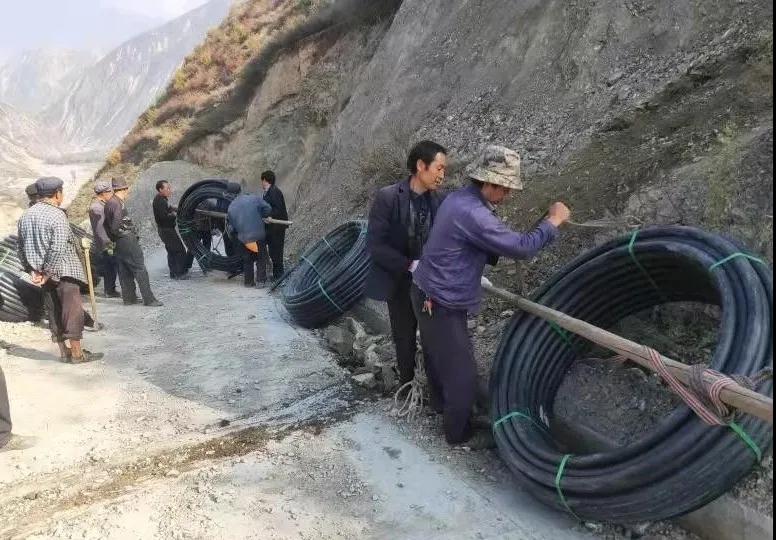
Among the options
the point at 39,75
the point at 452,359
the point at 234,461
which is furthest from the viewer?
the point at 39,75

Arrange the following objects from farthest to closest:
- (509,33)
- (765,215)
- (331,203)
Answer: (331,203) → (509,33) → (765,215)

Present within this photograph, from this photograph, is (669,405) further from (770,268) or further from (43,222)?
(43,222)

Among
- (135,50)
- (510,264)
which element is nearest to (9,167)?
(135,50)

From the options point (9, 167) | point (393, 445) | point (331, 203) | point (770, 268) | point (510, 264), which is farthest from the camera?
point (9, 167)


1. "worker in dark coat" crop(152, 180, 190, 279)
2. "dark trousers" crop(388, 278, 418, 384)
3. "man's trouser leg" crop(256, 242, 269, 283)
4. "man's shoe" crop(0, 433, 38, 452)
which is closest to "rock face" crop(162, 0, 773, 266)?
"man's trouser leg" crop(256, 242, 269, 283)

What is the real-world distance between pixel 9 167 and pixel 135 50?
152ft

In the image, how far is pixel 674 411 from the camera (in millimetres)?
2885

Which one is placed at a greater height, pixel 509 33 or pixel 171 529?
pixel 509 33

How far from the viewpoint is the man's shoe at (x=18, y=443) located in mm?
4383

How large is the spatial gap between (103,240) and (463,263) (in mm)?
6636

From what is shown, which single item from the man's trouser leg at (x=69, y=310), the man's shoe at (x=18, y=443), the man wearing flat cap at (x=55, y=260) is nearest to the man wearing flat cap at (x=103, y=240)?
the man wearing flat cap at (x=55, y=260)

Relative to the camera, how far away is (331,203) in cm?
998

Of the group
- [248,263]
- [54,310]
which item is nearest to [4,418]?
[54,310]

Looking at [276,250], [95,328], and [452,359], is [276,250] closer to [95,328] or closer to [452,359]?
[95,328]
